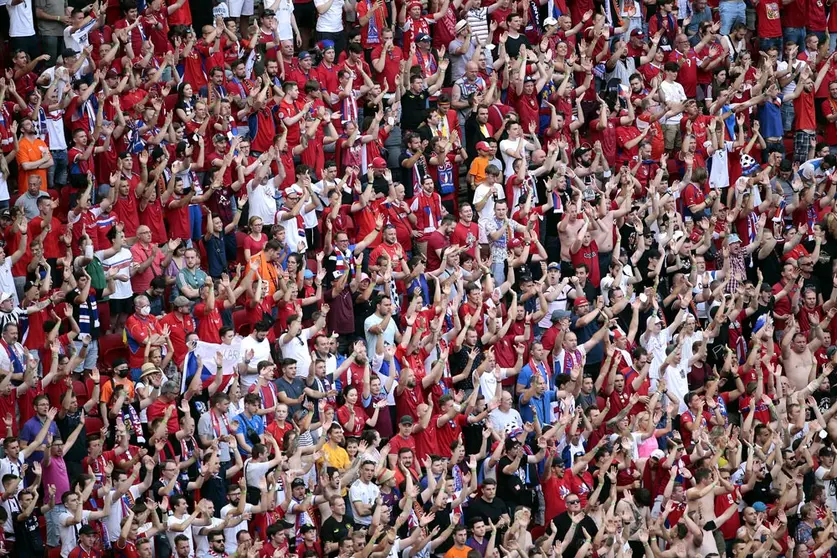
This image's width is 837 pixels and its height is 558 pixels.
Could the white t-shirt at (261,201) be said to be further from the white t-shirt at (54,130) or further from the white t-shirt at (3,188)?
the white t-shirt at (3,188)

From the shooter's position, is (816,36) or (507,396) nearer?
(507,396)

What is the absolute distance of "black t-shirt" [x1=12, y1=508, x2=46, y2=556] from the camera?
58.6ft

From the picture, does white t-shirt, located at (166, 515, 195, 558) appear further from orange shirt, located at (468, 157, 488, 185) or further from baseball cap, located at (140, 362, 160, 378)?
orange shirt, located at (468, 157, 488, 185)

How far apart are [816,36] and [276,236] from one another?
31.1ft

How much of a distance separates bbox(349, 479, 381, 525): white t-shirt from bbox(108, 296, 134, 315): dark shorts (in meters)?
3.17

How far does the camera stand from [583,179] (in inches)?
949

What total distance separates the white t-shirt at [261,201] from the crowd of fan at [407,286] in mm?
37

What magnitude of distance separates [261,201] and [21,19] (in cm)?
330

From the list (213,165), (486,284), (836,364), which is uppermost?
(213,165)

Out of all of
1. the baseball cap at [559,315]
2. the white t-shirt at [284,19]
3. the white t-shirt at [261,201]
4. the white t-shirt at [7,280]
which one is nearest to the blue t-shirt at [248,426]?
the white t-shirt at [7,280]

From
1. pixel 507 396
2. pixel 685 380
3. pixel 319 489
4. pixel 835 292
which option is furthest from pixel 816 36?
pixel 319 489

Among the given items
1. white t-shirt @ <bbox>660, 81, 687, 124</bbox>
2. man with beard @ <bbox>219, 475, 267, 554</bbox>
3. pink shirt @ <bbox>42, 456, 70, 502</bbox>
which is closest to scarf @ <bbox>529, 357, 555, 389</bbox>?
man with beard @ <bbox>219, 475, 267, 554</bbox>

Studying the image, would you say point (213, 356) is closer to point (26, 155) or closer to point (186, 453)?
point (186, 453)

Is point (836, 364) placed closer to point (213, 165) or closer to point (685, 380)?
point (685, 380)
